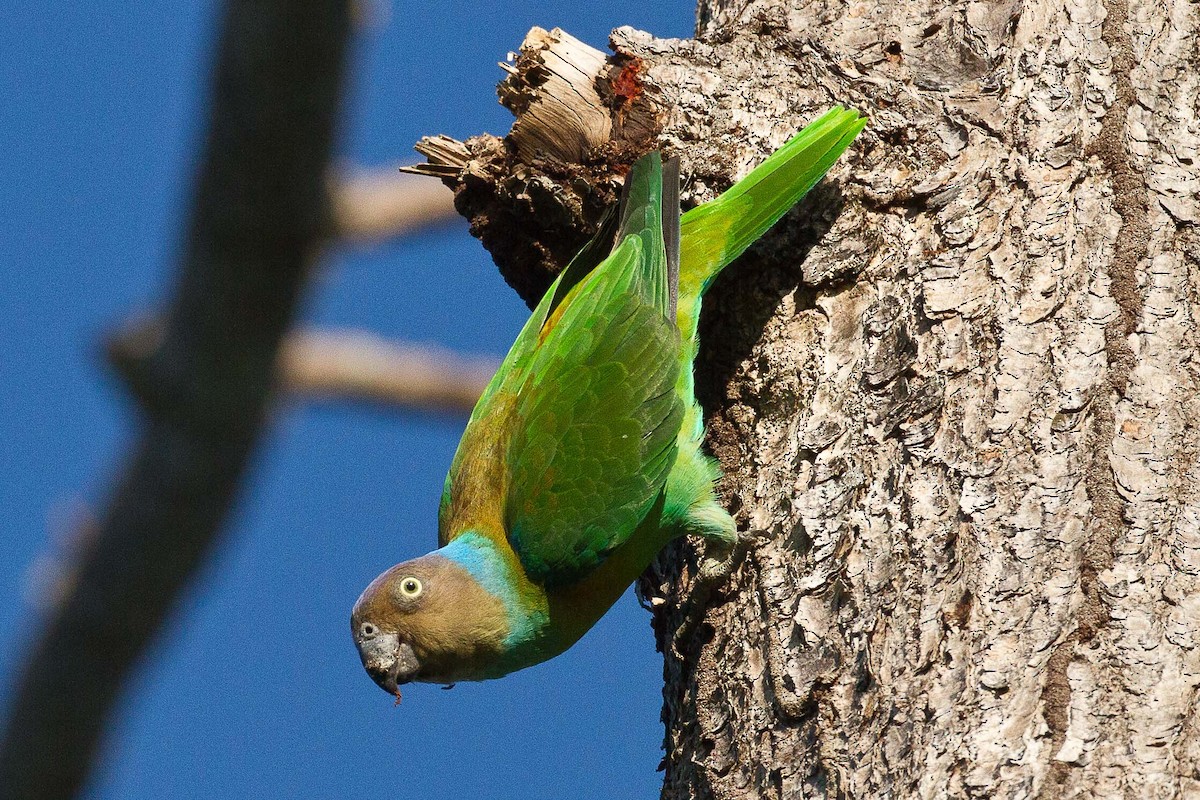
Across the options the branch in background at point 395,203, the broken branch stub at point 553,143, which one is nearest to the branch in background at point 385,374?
the branch in background at point 395,203

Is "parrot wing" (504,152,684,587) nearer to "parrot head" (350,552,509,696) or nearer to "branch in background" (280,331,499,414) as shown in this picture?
"parrot head" (350,552,509,696)

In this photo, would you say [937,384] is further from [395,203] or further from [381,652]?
[395,203]

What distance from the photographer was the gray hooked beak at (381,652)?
3705 mm

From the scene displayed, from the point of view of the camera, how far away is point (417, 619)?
3691mm

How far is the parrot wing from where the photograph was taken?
12.3ft

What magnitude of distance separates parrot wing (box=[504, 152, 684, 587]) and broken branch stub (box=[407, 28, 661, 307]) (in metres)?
0.17

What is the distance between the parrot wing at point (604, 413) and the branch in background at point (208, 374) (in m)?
0.96

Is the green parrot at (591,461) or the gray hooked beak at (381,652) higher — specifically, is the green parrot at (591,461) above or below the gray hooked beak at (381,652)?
above

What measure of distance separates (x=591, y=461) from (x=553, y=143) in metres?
1.07

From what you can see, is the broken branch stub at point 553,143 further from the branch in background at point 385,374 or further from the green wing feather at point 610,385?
the branch in background at point 385,374

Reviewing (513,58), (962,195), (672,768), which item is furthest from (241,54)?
(672,768)

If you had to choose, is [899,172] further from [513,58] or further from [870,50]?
[513,58]

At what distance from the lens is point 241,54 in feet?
8.39

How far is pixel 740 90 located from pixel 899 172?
0.61 meters
